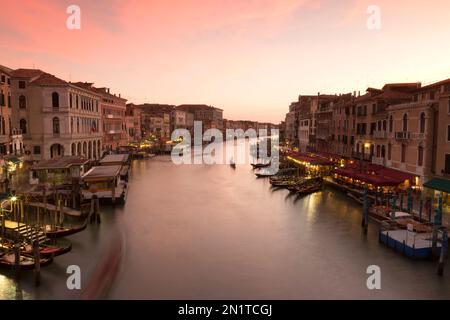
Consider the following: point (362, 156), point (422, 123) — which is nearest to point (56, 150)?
point (362, 156)

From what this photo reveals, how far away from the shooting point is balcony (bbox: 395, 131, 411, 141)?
86.5ft

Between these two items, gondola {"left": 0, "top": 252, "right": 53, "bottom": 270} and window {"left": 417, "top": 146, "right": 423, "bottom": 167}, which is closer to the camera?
gondola {"left": 0, "top": 252, "right": 53, "bottom": 270}

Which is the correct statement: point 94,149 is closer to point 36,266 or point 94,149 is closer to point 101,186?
point 101,186

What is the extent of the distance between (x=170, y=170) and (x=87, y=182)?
25.9 meters

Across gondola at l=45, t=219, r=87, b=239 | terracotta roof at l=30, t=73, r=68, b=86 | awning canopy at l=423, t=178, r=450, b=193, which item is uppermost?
terracotta roof at l=30, t=73, r=68, b=86

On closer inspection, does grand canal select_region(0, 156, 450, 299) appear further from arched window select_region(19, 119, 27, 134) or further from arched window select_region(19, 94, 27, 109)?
arched window select_region(19, 94, 27, 109)

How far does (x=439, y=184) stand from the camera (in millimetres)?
21375

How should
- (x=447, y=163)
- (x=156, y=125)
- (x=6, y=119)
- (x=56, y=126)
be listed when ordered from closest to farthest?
(x=447, y=163) < (x=6, y=119) < (x=56, y=126) < (x=156, y=125)

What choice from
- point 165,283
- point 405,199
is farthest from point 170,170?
point 165,283

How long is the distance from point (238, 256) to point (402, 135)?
1707cm

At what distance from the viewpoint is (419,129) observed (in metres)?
25.2

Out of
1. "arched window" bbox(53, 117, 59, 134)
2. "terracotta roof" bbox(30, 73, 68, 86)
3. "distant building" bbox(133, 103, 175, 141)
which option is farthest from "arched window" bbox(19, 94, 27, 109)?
"distant building" bbox(133, 103, 175, 141)

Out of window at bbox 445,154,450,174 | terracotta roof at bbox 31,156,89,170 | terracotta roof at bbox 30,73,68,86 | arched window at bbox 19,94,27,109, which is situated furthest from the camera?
terracotta roof at bbox 30,73,68,86

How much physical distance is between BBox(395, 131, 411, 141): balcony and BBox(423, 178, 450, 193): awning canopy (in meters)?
4.82
